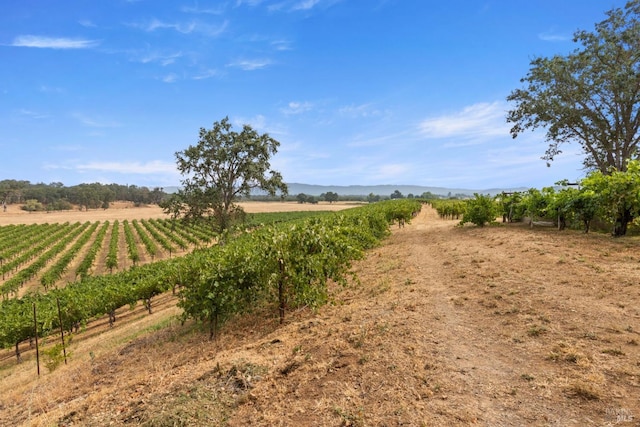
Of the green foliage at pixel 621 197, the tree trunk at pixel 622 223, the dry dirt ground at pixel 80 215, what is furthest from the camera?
Result: the dry dirt ground at pixel 80 215

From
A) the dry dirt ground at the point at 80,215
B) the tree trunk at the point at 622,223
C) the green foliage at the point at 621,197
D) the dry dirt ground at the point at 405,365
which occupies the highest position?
the green foliage at the point at 621,197

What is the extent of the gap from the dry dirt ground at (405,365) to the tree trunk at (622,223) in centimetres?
471

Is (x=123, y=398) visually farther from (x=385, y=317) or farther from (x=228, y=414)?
(x=385, y=317)

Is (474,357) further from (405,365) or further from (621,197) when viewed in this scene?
(621,197)

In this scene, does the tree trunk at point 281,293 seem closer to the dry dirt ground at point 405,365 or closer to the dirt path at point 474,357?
the dry dirt ground at point 405,365

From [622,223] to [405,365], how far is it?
14.6 meters

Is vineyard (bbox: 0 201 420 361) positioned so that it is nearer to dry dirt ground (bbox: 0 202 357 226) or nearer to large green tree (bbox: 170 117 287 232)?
large green tree (bbox: 170 117 287 232)

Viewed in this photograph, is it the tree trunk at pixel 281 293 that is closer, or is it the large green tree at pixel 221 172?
the tree trunk at pixel 281 293

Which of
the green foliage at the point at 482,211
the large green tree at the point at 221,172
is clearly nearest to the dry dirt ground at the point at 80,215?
the large green tree at the point at 221,172

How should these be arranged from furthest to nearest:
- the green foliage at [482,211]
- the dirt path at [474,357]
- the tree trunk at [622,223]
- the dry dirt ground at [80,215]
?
the dry dirt ground at [80,215], the green foliage at [482,211], the tree trunk at [622,223], the dirt path at [474,357]

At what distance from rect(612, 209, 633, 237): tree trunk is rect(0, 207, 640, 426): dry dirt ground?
471cm

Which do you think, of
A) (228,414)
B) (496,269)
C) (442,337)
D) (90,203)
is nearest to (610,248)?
(496,269)

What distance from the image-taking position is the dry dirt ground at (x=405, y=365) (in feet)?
12.4

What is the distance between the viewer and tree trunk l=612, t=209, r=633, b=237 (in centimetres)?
1318
